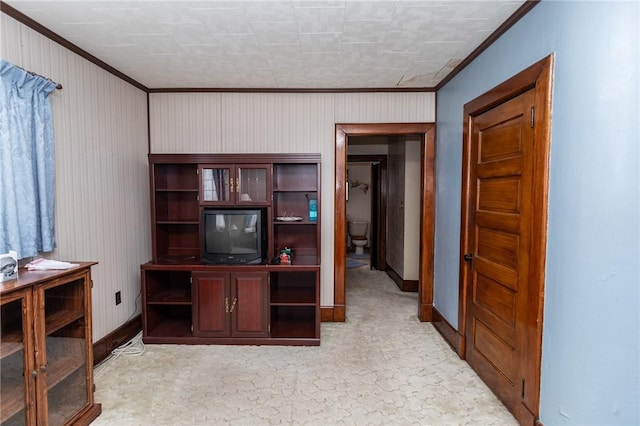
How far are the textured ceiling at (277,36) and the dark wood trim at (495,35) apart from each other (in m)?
0.04

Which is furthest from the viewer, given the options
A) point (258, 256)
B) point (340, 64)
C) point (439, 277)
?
point (439, 277)

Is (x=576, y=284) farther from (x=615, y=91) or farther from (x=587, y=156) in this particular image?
(x=615, y=91)

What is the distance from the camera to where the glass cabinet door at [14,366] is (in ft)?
5.00

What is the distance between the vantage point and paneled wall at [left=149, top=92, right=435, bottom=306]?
135 inches

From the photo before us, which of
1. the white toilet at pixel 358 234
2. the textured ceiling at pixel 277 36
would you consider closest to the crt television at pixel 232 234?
the textured ceiling at pixel 277 36

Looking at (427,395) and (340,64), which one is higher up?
(340,64)

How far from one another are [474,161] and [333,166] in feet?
4.73

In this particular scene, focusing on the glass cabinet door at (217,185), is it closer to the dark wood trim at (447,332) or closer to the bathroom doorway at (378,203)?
the dark wood trim at (447,332)

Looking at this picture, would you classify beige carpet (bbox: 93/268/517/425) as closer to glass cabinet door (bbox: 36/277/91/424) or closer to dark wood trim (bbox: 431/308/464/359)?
dark wood trim (bbox: 431/308/464/359)

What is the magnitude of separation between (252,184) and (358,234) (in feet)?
15.4

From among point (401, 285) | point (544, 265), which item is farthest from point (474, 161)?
point (401, 285)

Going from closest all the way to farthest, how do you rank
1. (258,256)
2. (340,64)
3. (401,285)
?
(340,64) → (258,256) → (401,285)

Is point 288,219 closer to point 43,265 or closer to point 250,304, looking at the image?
point 250,304

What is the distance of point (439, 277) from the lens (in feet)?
10.8
